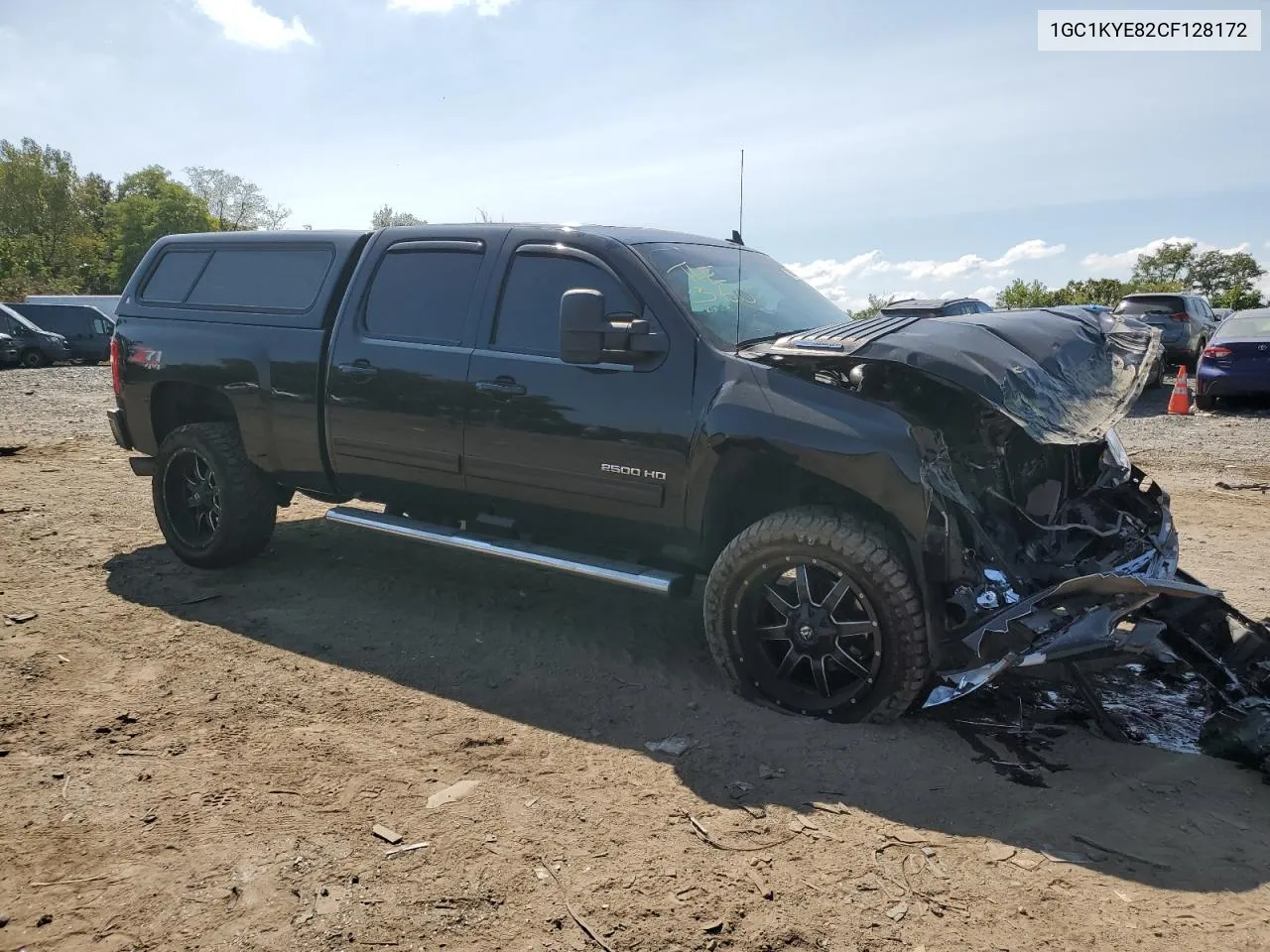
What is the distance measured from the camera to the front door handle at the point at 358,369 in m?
4.79

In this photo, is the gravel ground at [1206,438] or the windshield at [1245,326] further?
the windshield at [1245,326]

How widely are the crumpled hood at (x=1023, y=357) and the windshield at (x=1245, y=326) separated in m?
10.3

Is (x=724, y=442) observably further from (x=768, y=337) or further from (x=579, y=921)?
(x=579, y=921)

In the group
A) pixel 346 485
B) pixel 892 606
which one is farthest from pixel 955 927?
pixel 346 485

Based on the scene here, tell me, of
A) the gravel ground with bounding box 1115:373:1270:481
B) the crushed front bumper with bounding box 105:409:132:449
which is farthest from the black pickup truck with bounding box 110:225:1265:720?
the gravel ground with bounding box 1115:373:1270:481

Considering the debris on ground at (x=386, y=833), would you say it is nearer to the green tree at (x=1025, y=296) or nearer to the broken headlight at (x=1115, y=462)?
the broken headlight at (x=1115, y=462)

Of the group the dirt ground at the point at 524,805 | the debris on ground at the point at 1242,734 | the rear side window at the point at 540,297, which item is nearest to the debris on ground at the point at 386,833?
the dirt ground at the point at 524,805

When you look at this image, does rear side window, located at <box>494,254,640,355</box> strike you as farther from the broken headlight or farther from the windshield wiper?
the broken headlight

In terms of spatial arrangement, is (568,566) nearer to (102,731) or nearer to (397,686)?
(397,686)

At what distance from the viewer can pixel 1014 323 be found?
4012mm

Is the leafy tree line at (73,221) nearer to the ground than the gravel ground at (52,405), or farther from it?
farther from it

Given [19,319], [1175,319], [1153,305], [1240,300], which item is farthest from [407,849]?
[1240,300]

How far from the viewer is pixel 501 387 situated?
437cm

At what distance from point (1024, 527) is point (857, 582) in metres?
0.96
